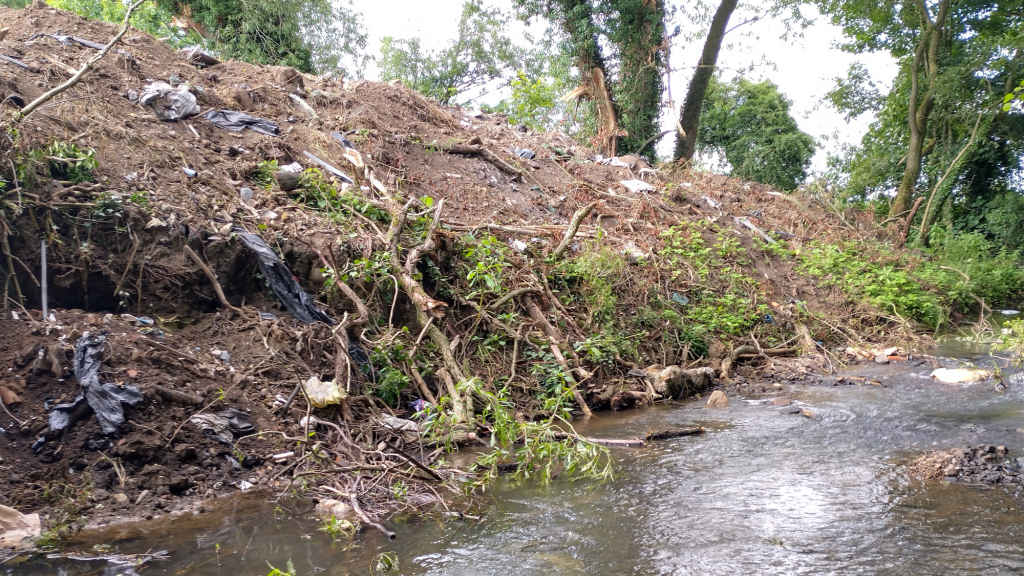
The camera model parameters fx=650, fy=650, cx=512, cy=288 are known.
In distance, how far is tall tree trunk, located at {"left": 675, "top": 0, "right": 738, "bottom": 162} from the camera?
12156 millimetres

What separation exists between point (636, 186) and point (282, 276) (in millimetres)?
5619

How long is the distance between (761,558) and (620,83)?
10882 millimetres

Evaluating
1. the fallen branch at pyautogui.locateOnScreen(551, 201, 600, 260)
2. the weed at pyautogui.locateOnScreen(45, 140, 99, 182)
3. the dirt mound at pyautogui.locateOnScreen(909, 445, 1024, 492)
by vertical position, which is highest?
the weed at pyautogui.locateOnScreen(45, 140, 99, 182)

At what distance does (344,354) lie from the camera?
4.08 m

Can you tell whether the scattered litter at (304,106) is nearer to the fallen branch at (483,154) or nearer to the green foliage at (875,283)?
the fallen branch at (483,154)

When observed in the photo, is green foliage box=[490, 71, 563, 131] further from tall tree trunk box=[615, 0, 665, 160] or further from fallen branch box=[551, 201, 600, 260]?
fallen branch box=[551, 201, 600, 260]

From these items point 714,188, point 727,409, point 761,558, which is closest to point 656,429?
point 727,409

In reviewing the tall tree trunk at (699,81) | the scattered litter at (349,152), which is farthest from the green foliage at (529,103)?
the scattered litter at (349,152)

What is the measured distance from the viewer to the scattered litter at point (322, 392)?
3672 millimetres

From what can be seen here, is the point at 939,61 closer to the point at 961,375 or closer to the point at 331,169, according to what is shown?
the point at 961,375

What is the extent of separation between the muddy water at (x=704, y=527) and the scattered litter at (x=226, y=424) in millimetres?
510

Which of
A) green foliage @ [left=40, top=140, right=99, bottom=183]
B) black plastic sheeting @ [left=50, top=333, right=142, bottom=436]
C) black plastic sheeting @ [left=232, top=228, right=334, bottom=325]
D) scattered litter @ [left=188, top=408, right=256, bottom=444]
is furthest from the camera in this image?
black plastic sheeting @ [left=232, top=228, right=334, bottom=325]

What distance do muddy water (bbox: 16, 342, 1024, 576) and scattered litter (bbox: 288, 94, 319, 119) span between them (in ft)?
16.5

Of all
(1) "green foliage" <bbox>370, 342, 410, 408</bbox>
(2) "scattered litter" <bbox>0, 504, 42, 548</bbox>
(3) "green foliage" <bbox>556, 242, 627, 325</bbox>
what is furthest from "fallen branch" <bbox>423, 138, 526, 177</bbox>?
(2) "scattered litter" <bbox>0, 504, 42, 548</bbox>
